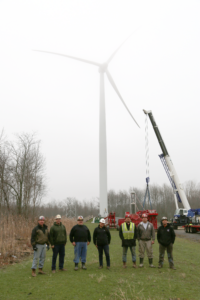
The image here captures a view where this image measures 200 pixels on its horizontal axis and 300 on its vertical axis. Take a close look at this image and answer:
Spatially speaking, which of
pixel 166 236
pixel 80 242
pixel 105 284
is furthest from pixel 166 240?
pixel 105 284

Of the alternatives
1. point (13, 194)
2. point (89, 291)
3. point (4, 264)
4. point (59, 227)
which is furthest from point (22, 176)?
point (89, 291)

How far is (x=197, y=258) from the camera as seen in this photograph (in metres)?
11.8

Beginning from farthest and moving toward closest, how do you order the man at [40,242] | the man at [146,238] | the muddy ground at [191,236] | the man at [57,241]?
1. the muddy ground at [191,236]
2. the man at [146,238]
3. the man at [57,241]
4. the man at [40,242]

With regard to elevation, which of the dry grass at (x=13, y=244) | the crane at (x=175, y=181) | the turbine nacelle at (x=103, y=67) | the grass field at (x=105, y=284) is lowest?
the grass field at (x=105, y=284)

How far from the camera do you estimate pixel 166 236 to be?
9.38 metres

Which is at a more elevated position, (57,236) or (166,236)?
(57,236)

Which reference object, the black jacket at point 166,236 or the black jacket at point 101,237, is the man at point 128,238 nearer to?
the black jacket at point 101,237

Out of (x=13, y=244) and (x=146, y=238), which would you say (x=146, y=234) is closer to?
(x=146, y=238)

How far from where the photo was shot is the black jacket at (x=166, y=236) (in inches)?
367

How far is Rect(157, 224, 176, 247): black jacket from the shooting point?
9.33 metres

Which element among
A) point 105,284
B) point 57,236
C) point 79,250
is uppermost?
point 57,236

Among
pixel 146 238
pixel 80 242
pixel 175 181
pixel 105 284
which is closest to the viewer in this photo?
pixel 105 284

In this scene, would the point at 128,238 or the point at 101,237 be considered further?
the point at 128,238

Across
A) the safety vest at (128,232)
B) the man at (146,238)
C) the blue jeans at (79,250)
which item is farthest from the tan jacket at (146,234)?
the blue jeans at (79,250)
